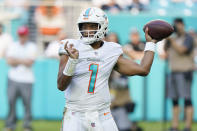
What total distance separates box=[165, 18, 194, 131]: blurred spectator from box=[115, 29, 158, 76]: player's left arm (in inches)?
→ 167

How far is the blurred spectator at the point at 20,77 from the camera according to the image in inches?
335

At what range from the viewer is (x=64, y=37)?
9.54 m

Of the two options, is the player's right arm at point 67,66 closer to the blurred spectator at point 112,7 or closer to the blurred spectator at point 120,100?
the blurred spectator at point 120,100

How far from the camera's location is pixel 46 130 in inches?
352

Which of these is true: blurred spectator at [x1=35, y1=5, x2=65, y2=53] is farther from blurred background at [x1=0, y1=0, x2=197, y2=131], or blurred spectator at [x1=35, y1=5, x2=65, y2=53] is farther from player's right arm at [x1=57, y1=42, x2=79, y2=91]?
player's right arm at [x1=57, y1=42, x2=79, y2=91]

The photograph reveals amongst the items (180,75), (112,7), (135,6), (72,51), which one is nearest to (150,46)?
(72,51)

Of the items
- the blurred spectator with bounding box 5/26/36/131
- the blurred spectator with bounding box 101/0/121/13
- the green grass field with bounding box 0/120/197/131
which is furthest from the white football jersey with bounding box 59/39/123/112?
the blurred spectator with bounding box 101/0/121/13

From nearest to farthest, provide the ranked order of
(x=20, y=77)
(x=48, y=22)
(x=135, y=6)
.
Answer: (x=20, y=77), (x=48, y=22), (x=135, y=6)

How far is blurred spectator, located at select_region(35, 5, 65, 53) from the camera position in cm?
1128

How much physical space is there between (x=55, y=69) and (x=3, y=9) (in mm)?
2343

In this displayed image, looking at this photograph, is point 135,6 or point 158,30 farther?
point 135,6

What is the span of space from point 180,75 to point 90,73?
464 centimetres

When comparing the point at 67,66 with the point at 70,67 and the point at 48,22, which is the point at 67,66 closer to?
the point at 70,67

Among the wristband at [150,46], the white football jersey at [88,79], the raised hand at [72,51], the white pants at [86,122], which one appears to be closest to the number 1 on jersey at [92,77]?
the white football jersey at [88,79]
